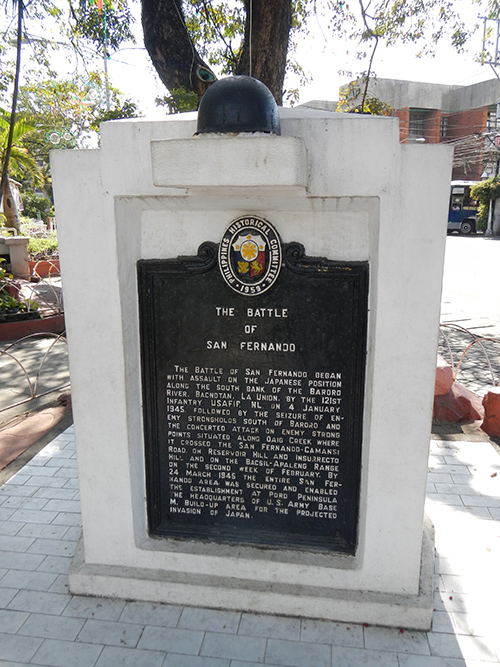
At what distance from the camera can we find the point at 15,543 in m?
3.61

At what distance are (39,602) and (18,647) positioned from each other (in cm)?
33

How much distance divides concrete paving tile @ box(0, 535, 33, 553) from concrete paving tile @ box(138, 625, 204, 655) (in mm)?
1252

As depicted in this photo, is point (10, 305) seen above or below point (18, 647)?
above

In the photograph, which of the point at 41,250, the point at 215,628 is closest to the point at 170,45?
the point at 215,628

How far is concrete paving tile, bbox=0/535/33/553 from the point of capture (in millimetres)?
3544

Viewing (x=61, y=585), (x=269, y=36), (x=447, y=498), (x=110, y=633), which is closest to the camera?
(x=110, y=633)

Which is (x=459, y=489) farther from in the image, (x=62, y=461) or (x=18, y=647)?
(x=62, y=461)

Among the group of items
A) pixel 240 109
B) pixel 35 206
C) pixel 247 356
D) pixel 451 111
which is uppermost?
pixel 451 111

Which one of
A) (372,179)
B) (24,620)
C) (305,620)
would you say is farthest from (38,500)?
(372,179)

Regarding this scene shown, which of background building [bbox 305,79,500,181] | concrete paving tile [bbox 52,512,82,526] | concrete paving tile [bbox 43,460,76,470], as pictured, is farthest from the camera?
background building [bbox 305,79,500,181]

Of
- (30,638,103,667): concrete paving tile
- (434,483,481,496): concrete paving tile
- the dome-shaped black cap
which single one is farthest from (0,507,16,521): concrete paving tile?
(434,483,481,496): concrete paving tile

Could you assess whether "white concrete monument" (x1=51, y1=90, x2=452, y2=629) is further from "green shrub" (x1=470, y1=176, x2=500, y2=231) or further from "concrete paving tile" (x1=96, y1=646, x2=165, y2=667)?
"green shrub" (x1=470, y1=176, x2=500, y2=231)

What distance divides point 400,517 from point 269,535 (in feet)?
2.64

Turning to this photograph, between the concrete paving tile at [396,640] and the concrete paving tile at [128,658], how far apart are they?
114 centimetres
